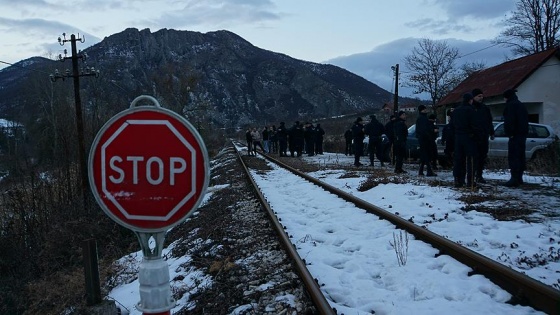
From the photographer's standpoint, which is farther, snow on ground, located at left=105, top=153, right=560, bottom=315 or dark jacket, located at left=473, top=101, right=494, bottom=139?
dark jacket, located at left=473, top=101, right=494, bottom=139

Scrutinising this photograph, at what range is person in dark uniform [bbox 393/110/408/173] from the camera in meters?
13.6

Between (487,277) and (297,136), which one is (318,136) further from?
(487,277)

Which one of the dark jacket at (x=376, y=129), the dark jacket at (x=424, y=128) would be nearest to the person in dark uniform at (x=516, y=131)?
the dark jacket at (x=424, y=128)

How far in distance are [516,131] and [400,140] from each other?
14.3 ft

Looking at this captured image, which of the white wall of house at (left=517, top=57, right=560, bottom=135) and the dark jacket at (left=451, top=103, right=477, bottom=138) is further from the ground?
the white wall of house at (left=517, top=57, right=560, bottom=135)

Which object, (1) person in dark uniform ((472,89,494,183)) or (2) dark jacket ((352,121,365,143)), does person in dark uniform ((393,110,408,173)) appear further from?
(2) dark jacket ((352,121,365,143))

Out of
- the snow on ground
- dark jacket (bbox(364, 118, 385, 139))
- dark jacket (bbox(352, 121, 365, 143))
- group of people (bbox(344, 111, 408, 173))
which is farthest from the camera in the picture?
dark jacket (bbox(352, 121, 365, 143))

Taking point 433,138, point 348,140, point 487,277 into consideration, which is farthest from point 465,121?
point 348,140

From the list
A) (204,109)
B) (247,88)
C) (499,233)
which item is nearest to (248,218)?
(499,233)

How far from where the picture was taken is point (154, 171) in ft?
6.90

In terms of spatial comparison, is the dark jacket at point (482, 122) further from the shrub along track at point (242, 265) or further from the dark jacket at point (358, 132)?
the dark jacket at point (358, 132)

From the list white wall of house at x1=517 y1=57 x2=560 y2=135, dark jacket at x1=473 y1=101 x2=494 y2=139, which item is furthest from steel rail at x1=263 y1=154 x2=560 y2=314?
white wall of house at x1=517 y1=57 x2=560 y2=135

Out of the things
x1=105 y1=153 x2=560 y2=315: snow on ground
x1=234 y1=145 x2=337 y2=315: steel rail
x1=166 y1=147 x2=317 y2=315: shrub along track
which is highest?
x1=234 y1=145 x2=337 y2=315: steel rail

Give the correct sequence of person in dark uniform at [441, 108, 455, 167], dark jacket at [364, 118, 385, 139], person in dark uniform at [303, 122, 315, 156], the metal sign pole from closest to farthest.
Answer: the metal sign pole, person in dark uniform at [441, 108, 455, 167], dark jacket at [364, 118, 385, 139], person in dark uniform at [303, 122, 315, 156]
